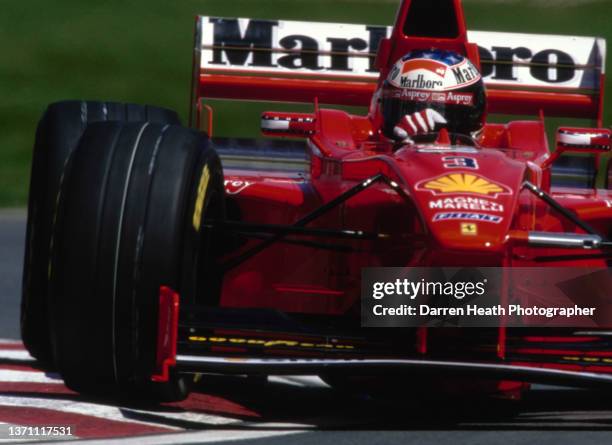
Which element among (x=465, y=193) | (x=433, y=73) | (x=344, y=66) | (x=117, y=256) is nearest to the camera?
(x=117, y=256)

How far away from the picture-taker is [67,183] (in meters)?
5.34

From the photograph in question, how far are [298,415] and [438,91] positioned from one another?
6.56ft

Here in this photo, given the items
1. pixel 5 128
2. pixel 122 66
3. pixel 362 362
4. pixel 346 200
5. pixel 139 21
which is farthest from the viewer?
pixel 139 21

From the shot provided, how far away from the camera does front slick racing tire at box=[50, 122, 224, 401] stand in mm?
5172

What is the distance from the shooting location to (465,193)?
17.5 ft

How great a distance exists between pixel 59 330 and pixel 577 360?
1924 mm

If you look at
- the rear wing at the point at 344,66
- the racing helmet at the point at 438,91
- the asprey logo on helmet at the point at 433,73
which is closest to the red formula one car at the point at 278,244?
the racing helmet at the point at 438,91

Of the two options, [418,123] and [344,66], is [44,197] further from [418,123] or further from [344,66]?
[344,66]

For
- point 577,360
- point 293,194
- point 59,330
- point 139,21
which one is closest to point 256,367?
point 59,330

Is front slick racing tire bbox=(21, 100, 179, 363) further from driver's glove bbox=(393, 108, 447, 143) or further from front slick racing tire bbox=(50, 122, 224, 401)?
driver's glove bbox=(393, 108, 447, 143)

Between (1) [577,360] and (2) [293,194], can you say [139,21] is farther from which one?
(1) [577,360]

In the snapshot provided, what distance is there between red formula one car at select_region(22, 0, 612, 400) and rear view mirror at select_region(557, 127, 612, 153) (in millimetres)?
10

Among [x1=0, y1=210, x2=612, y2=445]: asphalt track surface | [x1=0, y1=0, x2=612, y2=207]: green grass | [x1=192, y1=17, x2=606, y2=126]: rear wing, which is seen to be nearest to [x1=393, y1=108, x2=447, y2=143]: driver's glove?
[x1=0, y1=210, x2=612, y2=445]: asphalt track surface

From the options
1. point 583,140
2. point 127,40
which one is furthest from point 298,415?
point 127,40
